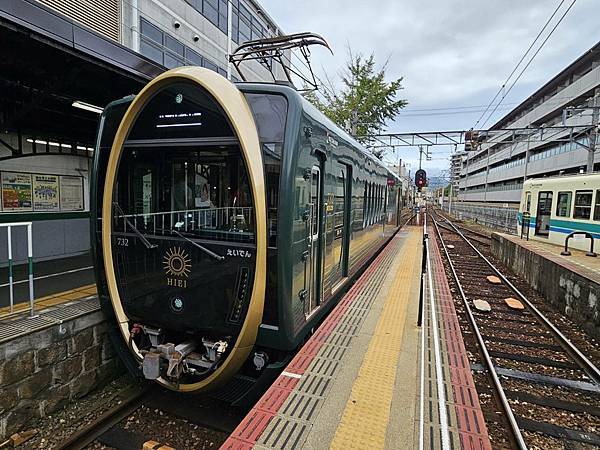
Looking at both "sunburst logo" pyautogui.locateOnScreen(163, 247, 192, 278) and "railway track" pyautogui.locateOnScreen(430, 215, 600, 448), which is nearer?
"sunburst logo" pyautogui.locateOnScreen(163, 247, 192, 278)

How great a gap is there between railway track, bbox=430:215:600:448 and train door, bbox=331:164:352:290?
8.10 feet

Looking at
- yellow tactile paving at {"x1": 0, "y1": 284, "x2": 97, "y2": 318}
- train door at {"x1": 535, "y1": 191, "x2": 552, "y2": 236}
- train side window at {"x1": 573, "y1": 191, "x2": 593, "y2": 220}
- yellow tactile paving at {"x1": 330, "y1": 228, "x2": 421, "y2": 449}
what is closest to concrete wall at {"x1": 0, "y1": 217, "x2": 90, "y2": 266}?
yellow tactile paving at {"x1": 0, "y1": 284, "x2": 97, "y2": 318}

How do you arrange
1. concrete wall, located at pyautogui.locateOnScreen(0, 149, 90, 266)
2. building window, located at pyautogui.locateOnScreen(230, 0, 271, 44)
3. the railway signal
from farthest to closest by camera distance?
the railway signal
building window, located at pyautogui.locateOnScreen(230, 0, 271, 44)
concrete wall, located at pyautogui.locateOnScreen(0, 149, 90, 266)

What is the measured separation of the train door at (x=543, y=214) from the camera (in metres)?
13.8

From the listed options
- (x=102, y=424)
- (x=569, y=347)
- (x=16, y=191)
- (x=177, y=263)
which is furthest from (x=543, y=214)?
(x=16, y=191)

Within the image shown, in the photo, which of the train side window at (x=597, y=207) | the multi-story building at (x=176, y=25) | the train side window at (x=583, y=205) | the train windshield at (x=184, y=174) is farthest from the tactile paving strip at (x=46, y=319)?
the train side window at (x=583, y=205)

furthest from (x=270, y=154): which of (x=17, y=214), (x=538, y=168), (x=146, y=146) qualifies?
(x=538, y=168)

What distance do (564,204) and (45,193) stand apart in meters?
15.4

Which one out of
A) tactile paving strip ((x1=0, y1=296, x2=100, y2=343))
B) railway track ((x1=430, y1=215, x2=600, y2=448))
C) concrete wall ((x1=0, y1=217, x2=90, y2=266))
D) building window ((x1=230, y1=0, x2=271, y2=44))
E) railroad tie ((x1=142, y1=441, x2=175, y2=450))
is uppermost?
building window ((x1=230, y1=0, x2=271, y2=44))

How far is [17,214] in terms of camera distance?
693cm

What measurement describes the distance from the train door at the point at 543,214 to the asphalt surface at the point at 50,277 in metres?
15.3

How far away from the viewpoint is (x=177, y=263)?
359 cm

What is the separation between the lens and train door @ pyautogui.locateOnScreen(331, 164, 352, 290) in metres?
5.20

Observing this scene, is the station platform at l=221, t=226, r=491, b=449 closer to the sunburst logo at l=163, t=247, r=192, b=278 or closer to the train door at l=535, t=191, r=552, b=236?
the sunburst logo at l=163, t=247, r=192, b=278
